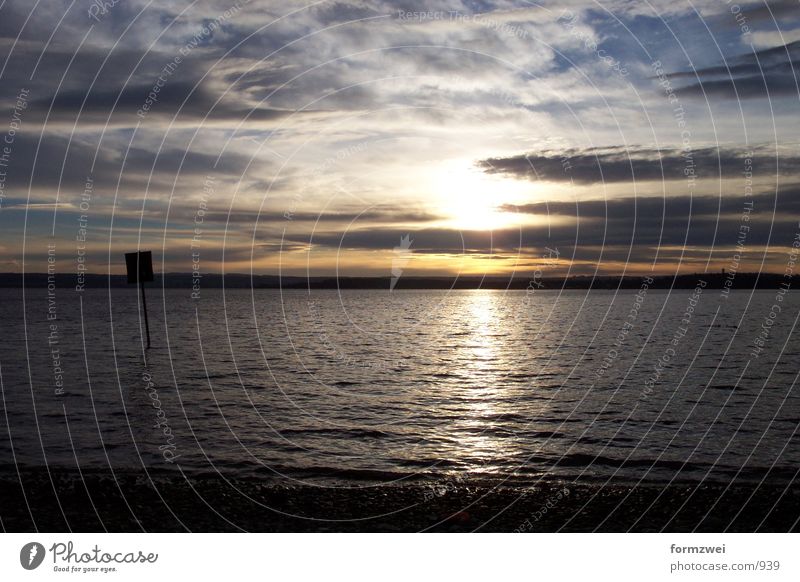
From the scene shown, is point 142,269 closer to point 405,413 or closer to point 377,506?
point 405,413

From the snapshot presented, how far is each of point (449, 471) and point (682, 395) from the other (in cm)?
2276

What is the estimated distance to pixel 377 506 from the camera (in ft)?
46.3

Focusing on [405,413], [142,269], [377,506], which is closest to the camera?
[377,506]

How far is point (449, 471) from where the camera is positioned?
742 inches
